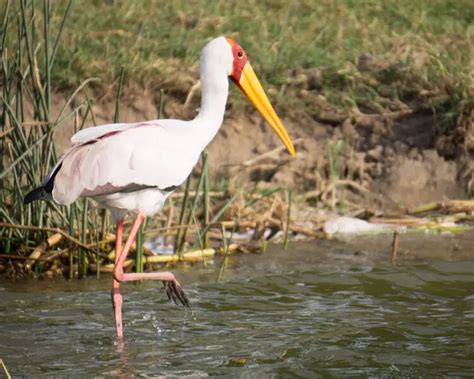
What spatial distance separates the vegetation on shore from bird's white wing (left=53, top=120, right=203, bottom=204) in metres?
0.71

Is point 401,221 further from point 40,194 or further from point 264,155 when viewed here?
point 40,194

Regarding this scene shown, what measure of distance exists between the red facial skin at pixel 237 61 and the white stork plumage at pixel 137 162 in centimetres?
1

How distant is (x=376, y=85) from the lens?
824 cm

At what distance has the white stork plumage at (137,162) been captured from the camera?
17.7 ft

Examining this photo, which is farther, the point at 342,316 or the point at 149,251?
the point at 149,251

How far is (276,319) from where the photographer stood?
18.6 ft

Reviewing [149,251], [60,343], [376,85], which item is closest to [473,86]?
[376,85]

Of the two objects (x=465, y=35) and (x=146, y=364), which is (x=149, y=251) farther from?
(x=465, y=35)

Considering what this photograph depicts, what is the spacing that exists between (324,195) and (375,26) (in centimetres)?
173

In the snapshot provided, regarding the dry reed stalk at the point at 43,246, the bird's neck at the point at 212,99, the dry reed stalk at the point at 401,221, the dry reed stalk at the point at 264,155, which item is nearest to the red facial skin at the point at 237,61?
the bird's neck at the point at 212,99

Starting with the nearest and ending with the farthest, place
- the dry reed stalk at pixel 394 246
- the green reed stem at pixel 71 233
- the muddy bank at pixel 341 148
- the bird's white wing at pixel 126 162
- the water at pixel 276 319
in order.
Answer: the water at pixel 276 319, the bird's white wing at pixel 126 162, the green reed stem at pixel 71 233, the dry reed stalk at pixel 394 246, the muddy bank at pixel 341 148

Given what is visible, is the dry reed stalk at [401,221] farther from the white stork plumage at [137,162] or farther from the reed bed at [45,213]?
the white stork plumage at [137,162]

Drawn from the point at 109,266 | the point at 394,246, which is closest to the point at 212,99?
the point at 109,266

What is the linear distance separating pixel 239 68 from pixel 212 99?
0.24m
